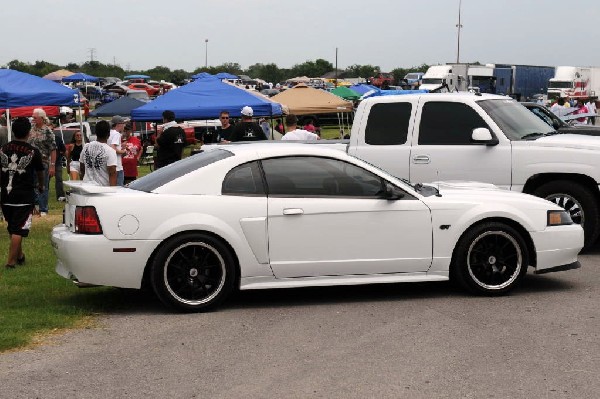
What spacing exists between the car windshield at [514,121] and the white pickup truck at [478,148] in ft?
0.05

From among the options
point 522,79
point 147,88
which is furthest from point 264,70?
point 522,79

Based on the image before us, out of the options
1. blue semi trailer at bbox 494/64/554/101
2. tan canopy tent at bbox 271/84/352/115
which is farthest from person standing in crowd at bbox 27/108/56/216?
blue semi trailer at bbox 494/64/554/101

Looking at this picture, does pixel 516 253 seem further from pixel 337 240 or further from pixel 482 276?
pixel 337 240

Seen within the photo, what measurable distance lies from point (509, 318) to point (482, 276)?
2.75ft

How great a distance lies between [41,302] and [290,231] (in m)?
2.38

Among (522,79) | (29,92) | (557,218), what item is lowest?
(557,218)

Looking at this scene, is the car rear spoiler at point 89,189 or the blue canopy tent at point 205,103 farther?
the blue canopy tent at point 205,103

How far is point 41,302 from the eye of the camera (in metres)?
8.34

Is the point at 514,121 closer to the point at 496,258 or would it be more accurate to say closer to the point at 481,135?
the point at 481,135

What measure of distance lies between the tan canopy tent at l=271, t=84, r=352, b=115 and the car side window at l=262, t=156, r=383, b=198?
741 inches

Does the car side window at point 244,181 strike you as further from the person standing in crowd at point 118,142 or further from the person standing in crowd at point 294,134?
the person standing in crowd at point 118,142

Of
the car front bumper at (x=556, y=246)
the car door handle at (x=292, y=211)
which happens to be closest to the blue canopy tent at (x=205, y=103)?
the car front bumper at (x=556, y=246)

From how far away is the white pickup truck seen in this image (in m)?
10.8

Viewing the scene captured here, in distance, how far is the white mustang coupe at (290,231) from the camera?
7.72 meters
